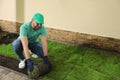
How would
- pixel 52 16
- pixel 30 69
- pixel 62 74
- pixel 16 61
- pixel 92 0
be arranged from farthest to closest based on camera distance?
pixel 52 16, pixel 92 0, pixel 16 61, pixel 62 74, pixel 30 69

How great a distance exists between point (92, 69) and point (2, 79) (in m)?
1.41

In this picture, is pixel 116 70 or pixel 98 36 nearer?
pixel 116 70

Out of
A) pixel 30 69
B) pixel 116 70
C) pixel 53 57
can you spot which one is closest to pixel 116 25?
pixel 116 70

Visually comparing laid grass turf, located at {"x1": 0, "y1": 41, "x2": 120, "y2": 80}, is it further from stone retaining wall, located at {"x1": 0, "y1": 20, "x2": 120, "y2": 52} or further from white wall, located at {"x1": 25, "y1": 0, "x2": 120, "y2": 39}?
white wall, located at {"x1": 25, "y1": 0, "x2": 120, "y2": 39}

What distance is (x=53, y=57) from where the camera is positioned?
11.6ft

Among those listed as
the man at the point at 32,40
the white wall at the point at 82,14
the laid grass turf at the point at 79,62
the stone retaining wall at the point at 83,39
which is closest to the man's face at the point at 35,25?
the man at the point at 32,40

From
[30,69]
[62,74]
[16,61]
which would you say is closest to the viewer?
[30,69]

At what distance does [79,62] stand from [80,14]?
98 centimetres

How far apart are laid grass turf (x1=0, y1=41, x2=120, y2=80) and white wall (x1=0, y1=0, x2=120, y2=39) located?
1.27 ft

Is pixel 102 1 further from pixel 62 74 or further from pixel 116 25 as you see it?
pixel 62 74

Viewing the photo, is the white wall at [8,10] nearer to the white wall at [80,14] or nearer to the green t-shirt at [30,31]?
the white wall at [80,14]

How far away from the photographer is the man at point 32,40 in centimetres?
280

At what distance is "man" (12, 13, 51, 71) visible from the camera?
280 cm

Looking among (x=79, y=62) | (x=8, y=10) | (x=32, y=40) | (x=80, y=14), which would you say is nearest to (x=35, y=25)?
(x=32, y=40)
